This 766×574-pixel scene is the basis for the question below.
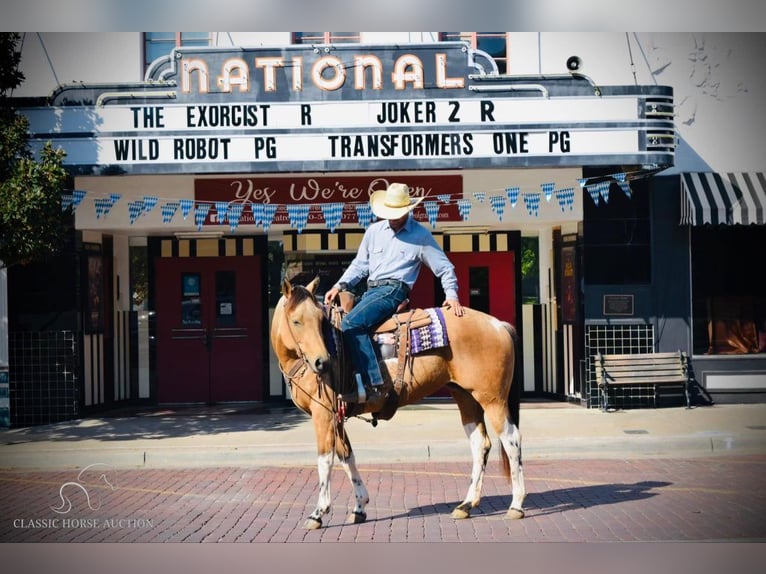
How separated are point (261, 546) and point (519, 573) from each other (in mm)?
1954

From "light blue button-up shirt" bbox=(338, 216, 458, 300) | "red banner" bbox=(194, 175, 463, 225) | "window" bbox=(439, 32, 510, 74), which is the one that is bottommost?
"light blue button-up shirt" bbox=(338, 216, 458, 300)

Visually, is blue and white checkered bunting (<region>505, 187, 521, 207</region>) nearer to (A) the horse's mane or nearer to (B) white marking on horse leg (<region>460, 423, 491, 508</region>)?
(B) white marking on horse leg (<region>460, 423, 491, 508</region>)

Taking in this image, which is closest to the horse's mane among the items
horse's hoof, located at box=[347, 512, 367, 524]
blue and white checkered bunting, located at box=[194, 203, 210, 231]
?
horse's hoof, located at box=[347, 512, 367, 524]

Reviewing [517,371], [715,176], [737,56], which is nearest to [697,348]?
[715,176]

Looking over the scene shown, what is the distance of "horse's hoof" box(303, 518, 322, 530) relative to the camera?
7.67m

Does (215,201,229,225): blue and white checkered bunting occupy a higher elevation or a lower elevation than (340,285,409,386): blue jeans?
higher

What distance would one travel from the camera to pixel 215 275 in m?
16.2

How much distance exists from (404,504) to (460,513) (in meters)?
0.85

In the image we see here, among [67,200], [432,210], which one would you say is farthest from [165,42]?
[432,210]

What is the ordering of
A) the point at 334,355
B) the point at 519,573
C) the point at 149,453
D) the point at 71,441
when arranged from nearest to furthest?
the point at 519,573 → the point at 334,355 → the point at 149,453 → the point at 71,441

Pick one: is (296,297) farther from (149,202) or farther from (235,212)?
(149,202)

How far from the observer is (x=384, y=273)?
8.15m

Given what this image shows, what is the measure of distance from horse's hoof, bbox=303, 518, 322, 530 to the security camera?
24.3ft
